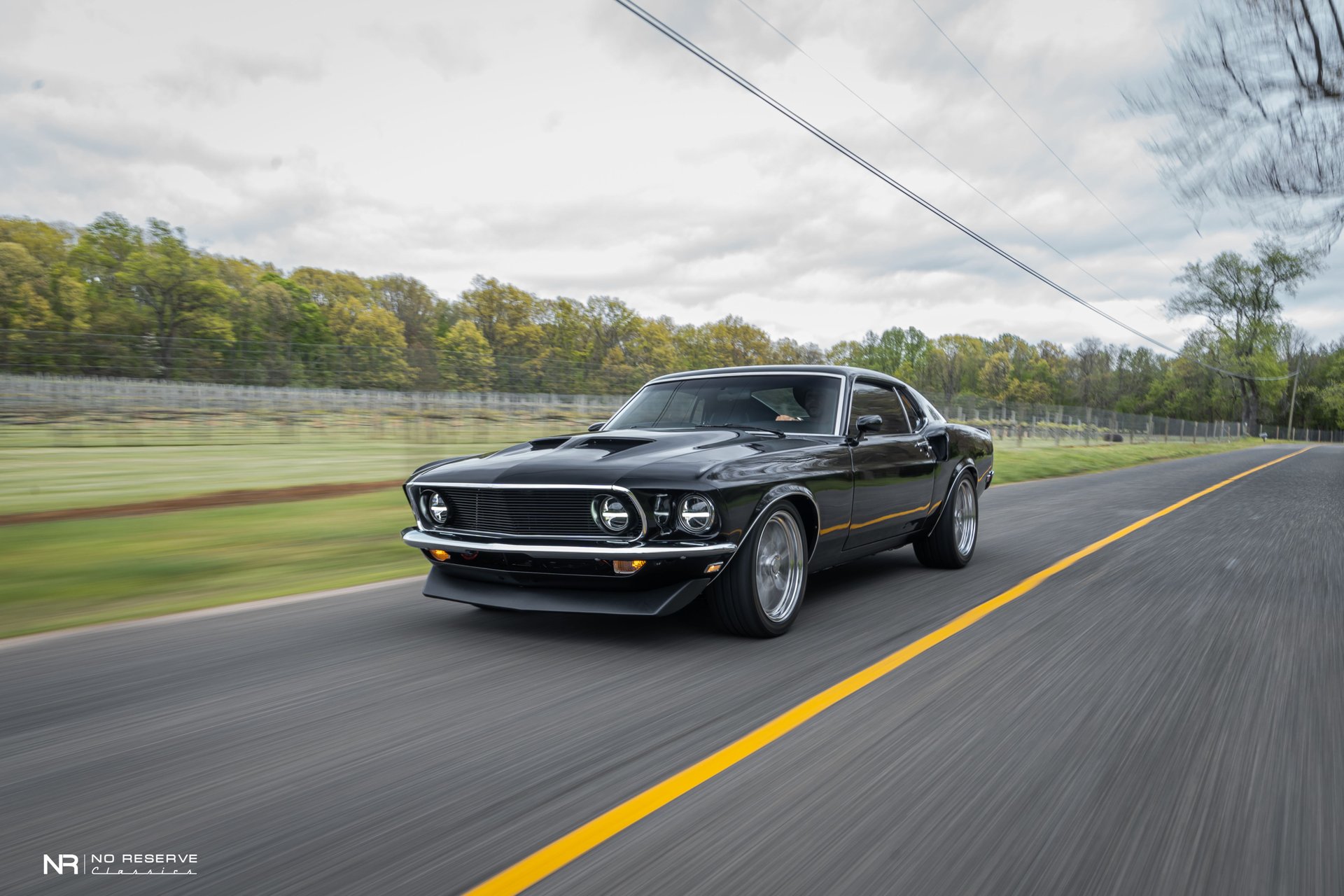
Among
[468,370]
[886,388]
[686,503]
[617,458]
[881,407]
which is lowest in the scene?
[686,503]

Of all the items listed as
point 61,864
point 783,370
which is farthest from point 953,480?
point 61,864

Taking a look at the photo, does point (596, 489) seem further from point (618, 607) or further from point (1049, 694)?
point (1049, 694)

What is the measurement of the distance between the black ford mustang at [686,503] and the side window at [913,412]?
0.56 meters

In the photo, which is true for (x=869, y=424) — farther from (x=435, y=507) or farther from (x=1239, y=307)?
(x=1239, y=307)

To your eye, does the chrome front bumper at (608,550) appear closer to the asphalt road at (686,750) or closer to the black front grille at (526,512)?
the black front grille at (526,512)

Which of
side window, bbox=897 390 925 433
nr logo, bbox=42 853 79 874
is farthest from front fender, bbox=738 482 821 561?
nr logo, bbox=42 853 79 874

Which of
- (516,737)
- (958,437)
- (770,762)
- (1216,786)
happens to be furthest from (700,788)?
(958,437)

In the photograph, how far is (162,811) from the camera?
8.82ft

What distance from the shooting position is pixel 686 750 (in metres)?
3.19

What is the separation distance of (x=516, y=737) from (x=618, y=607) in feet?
3.88

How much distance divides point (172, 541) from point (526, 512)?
5007 millimetres

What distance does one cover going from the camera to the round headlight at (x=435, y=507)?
197 inches

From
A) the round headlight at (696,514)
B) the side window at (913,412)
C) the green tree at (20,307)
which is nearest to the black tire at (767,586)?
the round headlight at (696,514)

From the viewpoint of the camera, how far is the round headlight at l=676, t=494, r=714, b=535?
4.41 m
